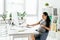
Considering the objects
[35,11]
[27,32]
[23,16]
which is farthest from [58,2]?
[35,11]

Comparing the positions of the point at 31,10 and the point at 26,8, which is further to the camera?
the point at 31,10

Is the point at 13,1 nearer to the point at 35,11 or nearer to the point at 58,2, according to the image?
the point at 35,11

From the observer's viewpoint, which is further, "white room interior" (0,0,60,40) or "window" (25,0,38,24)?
"window" (25,0,38,24)

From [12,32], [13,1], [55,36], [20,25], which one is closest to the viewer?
[55,36]

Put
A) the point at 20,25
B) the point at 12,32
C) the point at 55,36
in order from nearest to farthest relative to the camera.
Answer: the point at 55,36 → the point at 12,32 → the point at 20,25

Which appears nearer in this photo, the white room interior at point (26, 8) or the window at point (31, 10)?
the white room interior at point (26, 8)

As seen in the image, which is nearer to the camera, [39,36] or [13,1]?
[39,36]

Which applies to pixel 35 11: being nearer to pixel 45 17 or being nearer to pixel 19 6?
pixel 19 6

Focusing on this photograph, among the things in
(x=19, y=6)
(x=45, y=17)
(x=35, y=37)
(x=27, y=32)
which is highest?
(x=19, y=6)

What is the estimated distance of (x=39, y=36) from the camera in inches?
145

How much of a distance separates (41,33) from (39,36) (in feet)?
0.35

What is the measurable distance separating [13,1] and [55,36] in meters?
2.52

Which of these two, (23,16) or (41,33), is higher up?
(23,16)

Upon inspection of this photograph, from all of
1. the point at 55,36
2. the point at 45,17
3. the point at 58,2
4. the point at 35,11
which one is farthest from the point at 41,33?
the point at 35,11
